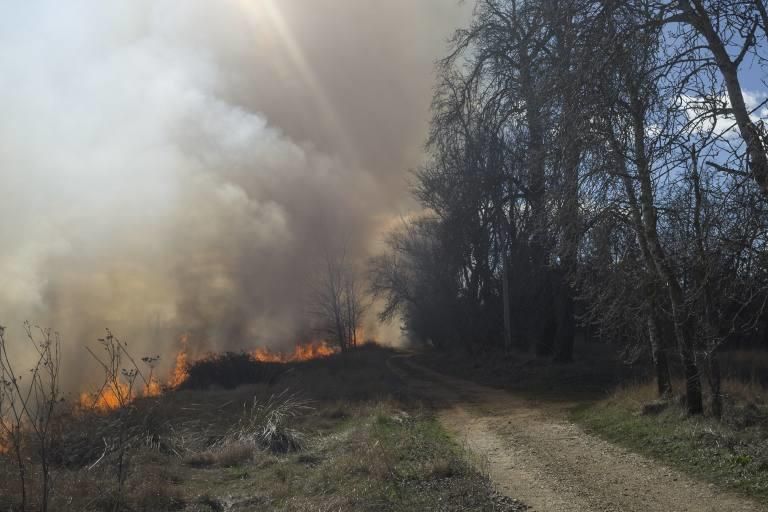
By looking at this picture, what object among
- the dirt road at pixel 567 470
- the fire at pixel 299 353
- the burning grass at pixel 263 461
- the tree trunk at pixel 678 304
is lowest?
the dirt road at pixel 567 470

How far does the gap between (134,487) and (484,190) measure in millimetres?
14949

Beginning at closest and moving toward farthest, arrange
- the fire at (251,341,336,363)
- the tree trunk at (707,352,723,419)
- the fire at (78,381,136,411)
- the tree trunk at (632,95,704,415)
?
1. the tree trunk at (632,95,704,415)
2. the tree trunk at (707,352,723,419)
3. the fire at (78,381,136,411)
4. the fire at (251,341,336,363)

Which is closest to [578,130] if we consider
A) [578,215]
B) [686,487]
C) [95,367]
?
[578,215]

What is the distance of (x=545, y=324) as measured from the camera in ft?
82.5

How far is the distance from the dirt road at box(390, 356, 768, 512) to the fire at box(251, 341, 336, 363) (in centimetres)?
2095

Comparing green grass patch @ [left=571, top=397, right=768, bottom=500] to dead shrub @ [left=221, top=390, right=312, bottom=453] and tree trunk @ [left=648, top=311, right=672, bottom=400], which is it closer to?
tree trunk @ [left=648, top=311, right=672, bottom=400]

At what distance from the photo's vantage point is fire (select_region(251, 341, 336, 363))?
35.0 m

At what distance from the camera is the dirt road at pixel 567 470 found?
270 inches

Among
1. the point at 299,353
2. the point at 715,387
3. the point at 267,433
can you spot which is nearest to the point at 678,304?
the point at 715,387

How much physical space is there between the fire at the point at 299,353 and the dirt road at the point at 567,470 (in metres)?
21.0

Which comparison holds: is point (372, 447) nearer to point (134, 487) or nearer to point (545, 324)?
point (134, 487)

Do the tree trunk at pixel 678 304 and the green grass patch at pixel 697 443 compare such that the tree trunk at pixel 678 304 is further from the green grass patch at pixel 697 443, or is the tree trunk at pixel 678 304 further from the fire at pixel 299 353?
the fire at pixel 299 353

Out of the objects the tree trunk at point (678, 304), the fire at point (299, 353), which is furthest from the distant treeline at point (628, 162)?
the fire at point (299, 353)

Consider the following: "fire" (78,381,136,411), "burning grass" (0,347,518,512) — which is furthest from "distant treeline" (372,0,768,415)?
"fire" (78,381,136,411)
